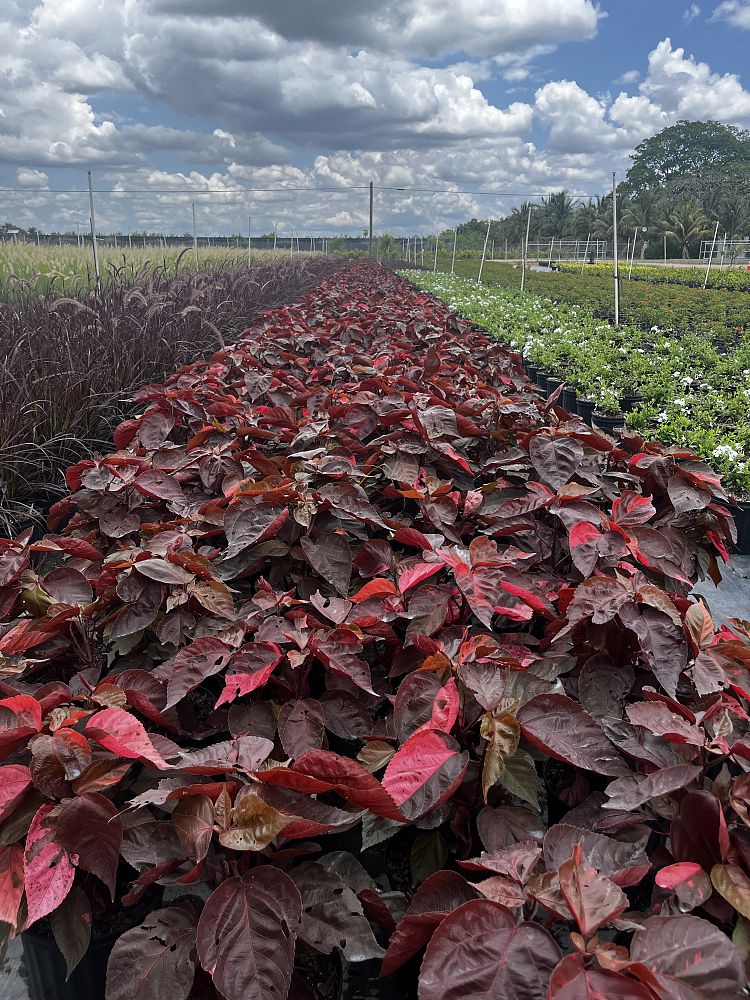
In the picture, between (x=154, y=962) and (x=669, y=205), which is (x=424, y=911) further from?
(x=669, y=205)

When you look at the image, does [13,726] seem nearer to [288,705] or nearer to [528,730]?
[288,705]

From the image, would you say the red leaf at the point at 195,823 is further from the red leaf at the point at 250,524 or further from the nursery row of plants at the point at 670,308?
the nursery row of plants at the point at 670,308

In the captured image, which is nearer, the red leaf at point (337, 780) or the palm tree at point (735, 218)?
the red leaf at point (337, 780)

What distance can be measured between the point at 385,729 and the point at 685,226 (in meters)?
55.6

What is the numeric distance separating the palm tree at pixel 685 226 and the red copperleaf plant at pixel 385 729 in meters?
53.2

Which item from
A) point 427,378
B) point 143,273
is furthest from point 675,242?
point 427,378

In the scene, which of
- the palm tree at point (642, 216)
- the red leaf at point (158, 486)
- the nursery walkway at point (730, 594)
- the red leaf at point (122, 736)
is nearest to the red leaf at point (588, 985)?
the red leaf at point (122, 736)

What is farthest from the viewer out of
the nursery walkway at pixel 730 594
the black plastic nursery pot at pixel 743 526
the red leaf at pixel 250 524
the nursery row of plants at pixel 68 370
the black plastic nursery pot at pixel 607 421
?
the black plastic nursery pot at pixel 607 421

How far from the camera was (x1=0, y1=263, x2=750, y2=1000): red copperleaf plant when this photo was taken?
2.69 feet

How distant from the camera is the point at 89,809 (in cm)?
90

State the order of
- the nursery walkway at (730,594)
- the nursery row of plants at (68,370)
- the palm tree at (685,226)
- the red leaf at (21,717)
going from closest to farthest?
the red leaf at (21,717) < the nursery walkway at (730,594) < the nursery row of plants at (68,370) < the palm tree at (685,226)

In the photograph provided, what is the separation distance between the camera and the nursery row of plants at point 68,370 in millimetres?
3580

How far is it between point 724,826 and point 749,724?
0.29 metres

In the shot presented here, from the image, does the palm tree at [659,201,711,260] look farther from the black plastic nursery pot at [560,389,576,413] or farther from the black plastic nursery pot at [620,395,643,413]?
the black plastic nursery pot at [620,395,643,413]
